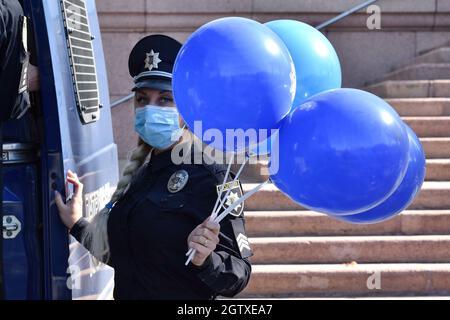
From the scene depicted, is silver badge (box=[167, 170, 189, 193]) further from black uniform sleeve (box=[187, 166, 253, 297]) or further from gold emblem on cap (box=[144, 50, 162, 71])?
gold emblem on cap (box=[144, 50, 162, 71])

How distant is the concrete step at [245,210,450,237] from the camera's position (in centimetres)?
622

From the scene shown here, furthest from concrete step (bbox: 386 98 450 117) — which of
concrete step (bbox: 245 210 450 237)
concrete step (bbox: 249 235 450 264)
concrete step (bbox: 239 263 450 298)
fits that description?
concrete step (bbox: 239 263 450 298)

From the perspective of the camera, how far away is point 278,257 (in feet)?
19.8

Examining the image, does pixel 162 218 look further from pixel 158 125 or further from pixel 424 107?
pixel 424 107

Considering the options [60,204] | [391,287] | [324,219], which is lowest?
[391,287]

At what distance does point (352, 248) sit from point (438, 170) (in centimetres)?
140

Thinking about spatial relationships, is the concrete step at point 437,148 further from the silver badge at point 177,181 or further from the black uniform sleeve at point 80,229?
the black uniform sleeve at point 80,229

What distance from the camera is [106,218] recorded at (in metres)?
2.79

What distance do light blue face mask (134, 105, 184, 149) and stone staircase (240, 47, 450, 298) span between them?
9.31ft

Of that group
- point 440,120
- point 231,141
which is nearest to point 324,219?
point 440,120

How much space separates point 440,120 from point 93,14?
15.3 feet

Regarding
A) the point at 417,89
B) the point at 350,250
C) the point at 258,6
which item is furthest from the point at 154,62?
the point at 258,6

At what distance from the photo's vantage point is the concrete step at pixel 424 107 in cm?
756

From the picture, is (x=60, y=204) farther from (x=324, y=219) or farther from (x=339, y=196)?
(x=324, y=219)
